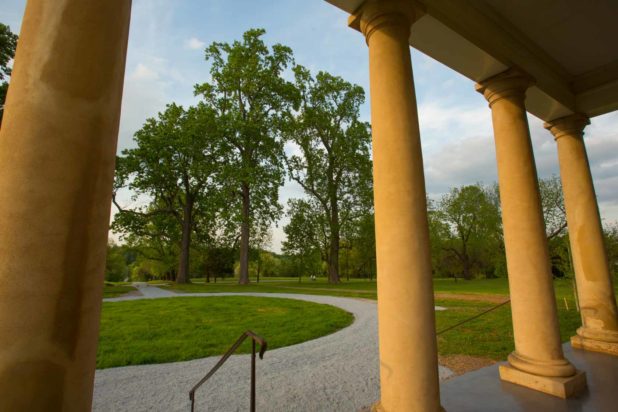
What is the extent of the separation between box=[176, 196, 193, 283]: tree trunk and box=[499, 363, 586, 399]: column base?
42954mm

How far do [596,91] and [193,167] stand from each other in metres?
41.0

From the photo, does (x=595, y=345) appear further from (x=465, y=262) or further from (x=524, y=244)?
(x=465, y=262)

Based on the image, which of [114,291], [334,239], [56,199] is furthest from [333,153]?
[56,199]

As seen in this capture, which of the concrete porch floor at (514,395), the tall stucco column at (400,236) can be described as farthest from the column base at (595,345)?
the tall stucco column at (400,236)

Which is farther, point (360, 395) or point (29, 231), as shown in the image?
point (360, 395)

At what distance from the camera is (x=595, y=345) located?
9.45 meters

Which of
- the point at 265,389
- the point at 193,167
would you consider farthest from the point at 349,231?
the point at 265,389

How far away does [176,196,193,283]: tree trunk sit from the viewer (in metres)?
44.6

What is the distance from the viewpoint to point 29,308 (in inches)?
83.5

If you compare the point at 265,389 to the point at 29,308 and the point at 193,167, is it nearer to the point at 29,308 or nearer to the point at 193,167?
the point at 29,308

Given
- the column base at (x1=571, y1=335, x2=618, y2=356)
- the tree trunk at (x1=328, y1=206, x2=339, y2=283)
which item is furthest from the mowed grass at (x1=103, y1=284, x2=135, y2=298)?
the column base at (x1=571, y1=335, x2=618, y2=356)

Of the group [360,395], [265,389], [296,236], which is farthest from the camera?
[296,236]

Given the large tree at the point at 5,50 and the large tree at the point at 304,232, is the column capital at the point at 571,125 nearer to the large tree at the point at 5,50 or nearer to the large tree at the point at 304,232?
the large tree at the point at 5,50

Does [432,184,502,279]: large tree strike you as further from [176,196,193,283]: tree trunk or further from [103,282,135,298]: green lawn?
[103,282,135,298]: green lawn
